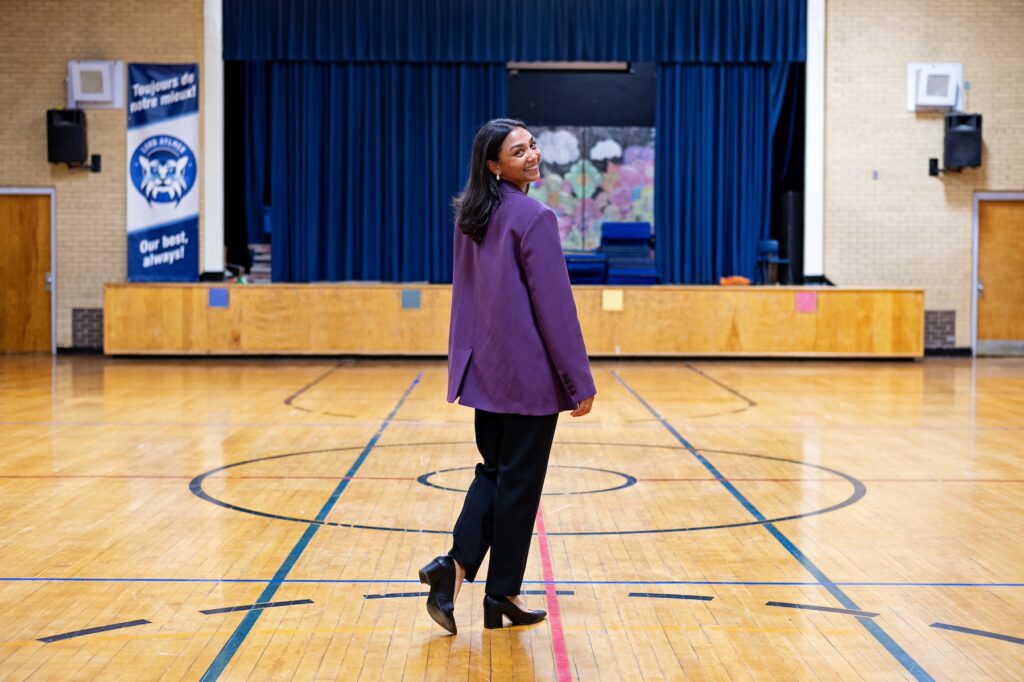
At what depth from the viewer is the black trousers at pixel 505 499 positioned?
3.62 meters

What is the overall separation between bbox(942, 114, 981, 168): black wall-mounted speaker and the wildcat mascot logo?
31.7 feet

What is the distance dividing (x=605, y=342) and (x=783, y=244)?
122 inches

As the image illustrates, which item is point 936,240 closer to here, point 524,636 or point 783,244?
point 783,244

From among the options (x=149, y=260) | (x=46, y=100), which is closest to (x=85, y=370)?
(x=149, y=260)

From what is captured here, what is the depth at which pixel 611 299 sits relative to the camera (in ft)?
47.6

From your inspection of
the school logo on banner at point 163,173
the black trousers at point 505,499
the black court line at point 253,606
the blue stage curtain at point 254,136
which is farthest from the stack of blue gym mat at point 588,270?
the black trousers at point 505,499

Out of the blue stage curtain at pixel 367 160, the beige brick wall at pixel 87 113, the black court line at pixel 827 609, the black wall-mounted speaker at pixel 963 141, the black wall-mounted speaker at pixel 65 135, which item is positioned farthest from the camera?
the blue stage curtain at pixel 367 160

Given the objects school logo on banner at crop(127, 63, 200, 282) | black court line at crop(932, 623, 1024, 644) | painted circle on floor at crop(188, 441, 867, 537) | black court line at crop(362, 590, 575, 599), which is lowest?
black court line at crop(362, 590, 575, 599)

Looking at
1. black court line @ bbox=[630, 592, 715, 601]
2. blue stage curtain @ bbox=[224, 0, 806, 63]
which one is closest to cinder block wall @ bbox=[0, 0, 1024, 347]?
blue stage curtain @ bbox=[224, 0, 806, 63]

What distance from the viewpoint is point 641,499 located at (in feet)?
19.2

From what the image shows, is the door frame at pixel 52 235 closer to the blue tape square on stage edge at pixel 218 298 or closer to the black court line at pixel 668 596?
the blue tape square on stage edge at pixel 218 298

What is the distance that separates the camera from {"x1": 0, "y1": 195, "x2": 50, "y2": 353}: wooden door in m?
15.6

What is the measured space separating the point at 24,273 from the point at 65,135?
189 cm

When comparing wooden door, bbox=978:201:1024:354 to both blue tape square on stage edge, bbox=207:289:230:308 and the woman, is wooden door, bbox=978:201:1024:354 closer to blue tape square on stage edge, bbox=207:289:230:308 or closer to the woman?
blue tape square on stage edge, bbox=207:289:230:308
